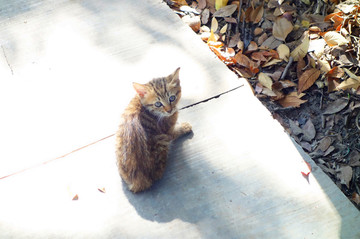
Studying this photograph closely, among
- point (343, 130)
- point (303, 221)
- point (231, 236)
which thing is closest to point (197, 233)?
point (231, 236)

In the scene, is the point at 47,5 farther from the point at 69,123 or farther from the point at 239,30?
the point at 239,30

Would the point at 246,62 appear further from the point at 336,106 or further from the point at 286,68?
the point at 336,106

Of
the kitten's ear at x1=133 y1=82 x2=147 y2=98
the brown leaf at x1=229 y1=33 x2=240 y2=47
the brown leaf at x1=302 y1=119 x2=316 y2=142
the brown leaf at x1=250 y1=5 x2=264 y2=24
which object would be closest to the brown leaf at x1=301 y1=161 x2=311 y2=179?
the brown leaf at x1=302 y1=119 x2=316 y2=142

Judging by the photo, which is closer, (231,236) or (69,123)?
(231,236)

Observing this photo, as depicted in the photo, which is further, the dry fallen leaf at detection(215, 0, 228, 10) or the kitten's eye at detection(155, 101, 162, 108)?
the dry fallen leaf at detection(215, 0, 228, 10)

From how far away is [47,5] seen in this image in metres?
4.24

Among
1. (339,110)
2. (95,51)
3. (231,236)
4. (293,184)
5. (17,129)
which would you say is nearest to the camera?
(231,236)

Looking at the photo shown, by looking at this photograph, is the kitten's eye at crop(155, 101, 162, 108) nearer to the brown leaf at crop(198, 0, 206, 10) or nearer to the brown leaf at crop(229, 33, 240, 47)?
the brown leaf at crop(229, 33, 240, 47)

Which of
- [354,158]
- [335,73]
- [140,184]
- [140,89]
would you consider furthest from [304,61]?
[140,184]

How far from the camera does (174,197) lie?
271 cm

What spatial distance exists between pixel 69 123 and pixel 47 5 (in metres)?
1.82

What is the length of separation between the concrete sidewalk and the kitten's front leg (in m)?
0.07

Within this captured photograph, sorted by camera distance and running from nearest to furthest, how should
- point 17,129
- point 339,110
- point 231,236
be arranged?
point 231,236, point 17,129, point 339,110

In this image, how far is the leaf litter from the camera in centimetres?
327
